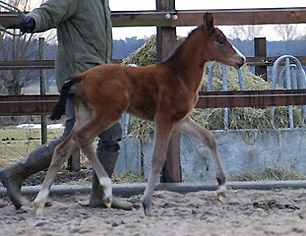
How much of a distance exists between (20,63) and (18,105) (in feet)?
11.0

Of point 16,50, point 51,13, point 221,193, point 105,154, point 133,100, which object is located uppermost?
point 16,50

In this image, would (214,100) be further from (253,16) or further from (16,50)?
(16,50)

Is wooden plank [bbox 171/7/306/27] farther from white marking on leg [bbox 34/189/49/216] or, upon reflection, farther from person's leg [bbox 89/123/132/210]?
white marking on leg [bbox 34/189/49/216]

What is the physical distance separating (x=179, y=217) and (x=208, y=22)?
1.44 meters

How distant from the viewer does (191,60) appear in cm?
475

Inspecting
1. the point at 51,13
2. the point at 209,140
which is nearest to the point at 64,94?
the point at 51,13

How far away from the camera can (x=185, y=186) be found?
18.3 feet

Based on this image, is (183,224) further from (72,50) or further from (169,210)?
(72,50)

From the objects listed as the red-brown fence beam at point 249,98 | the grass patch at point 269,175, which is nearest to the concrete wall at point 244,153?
the grass patch at point 269,175

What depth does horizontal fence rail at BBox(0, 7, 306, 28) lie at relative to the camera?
5781 mm

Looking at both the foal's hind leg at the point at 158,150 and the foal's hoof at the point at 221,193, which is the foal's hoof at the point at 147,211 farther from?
the foal's hoof at the point at 221,193

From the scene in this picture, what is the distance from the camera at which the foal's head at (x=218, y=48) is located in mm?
4770

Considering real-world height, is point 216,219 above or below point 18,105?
below

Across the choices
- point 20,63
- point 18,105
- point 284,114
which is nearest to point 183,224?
point 18,105
